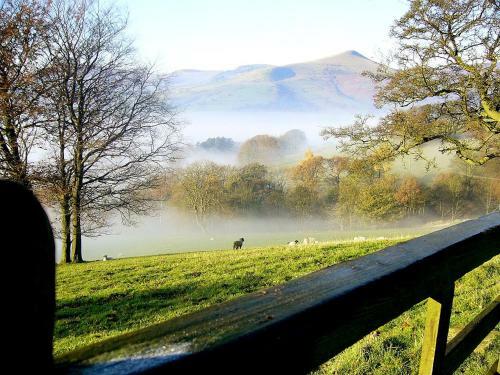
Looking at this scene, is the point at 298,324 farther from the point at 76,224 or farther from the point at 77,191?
the point at 76,224

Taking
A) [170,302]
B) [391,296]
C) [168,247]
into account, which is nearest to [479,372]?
[391,296]

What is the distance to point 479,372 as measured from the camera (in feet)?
12.5

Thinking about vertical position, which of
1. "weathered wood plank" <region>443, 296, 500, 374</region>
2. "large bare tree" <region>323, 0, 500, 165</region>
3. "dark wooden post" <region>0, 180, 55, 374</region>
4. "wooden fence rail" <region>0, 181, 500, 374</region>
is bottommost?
"weathered wood plank" <region>443, 296, 500, 374</region>

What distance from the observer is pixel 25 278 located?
1.90 ft

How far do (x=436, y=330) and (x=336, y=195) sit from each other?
62890mm

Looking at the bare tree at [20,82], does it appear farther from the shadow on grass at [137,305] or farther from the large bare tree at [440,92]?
the large bare tree at [440,92]

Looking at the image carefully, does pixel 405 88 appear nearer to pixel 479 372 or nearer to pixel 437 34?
pixel 437 34

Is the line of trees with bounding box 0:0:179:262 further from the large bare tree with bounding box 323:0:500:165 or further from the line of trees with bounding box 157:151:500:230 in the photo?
the line of trees with bounding box 157:151:500:230

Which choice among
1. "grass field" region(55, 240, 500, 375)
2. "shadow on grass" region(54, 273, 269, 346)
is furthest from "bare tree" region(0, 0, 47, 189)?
"shadow on grass" region(54, 273, 269, 346)

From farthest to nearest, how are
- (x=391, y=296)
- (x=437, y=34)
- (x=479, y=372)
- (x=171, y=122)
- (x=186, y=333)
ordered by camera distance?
(x=171, y=122), (x=437, y=34), (x=479, y=372), (x=391, y=296), (x=186, y=333)

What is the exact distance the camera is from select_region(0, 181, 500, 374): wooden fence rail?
0.78 m

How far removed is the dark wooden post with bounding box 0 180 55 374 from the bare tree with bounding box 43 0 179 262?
1813 centimetres

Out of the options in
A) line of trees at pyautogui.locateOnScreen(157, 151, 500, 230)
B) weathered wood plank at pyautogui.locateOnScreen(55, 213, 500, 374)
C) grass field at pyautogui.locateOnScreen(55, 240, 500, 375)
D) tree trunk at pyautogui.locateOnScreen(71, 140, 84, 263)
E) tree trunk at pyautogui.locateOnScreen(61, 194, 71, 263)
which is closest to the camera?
weathered wood plank at pyautogui.locateOnScreen(55, 213, 500, 374)

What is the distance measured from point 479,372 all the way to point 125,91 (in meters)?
20.7
